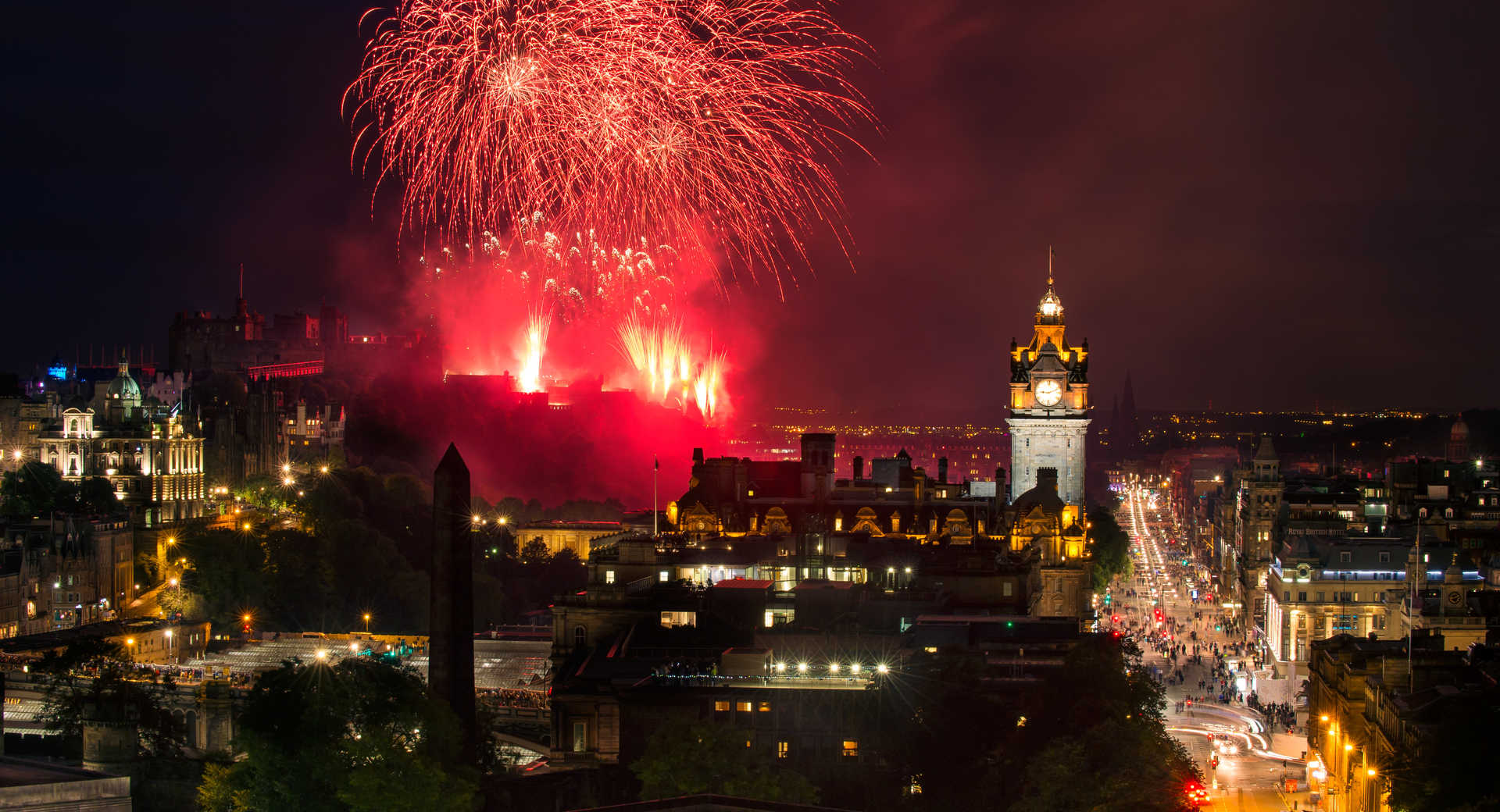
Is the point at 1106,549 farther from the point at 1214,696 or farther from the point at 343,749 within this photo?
the point at 343,749

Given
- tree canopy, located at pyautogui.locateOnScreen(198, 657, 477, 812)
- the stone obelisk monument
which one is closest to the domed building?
the stone obelisk monument

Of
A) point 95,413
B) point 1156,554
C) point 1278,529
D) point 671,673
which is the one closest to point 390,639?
point 671,673

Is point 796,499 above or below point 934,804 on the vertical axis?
above

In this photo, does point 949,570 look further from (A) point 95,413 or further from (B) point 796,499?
(A) point 95,413

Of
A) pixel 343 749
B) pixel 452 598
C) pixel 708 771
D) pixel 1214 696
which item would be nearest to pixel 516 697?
pixel 452 598

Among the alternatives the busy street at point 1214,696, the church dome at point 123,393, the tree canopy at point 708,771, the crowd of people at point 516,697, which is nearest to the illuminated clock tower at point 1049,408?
the busy street at point 1214,696

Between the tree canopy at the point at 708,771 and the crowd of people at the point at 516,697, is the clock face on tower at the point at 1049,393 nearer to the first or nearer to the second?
the crowd of people at the point at 516,697
